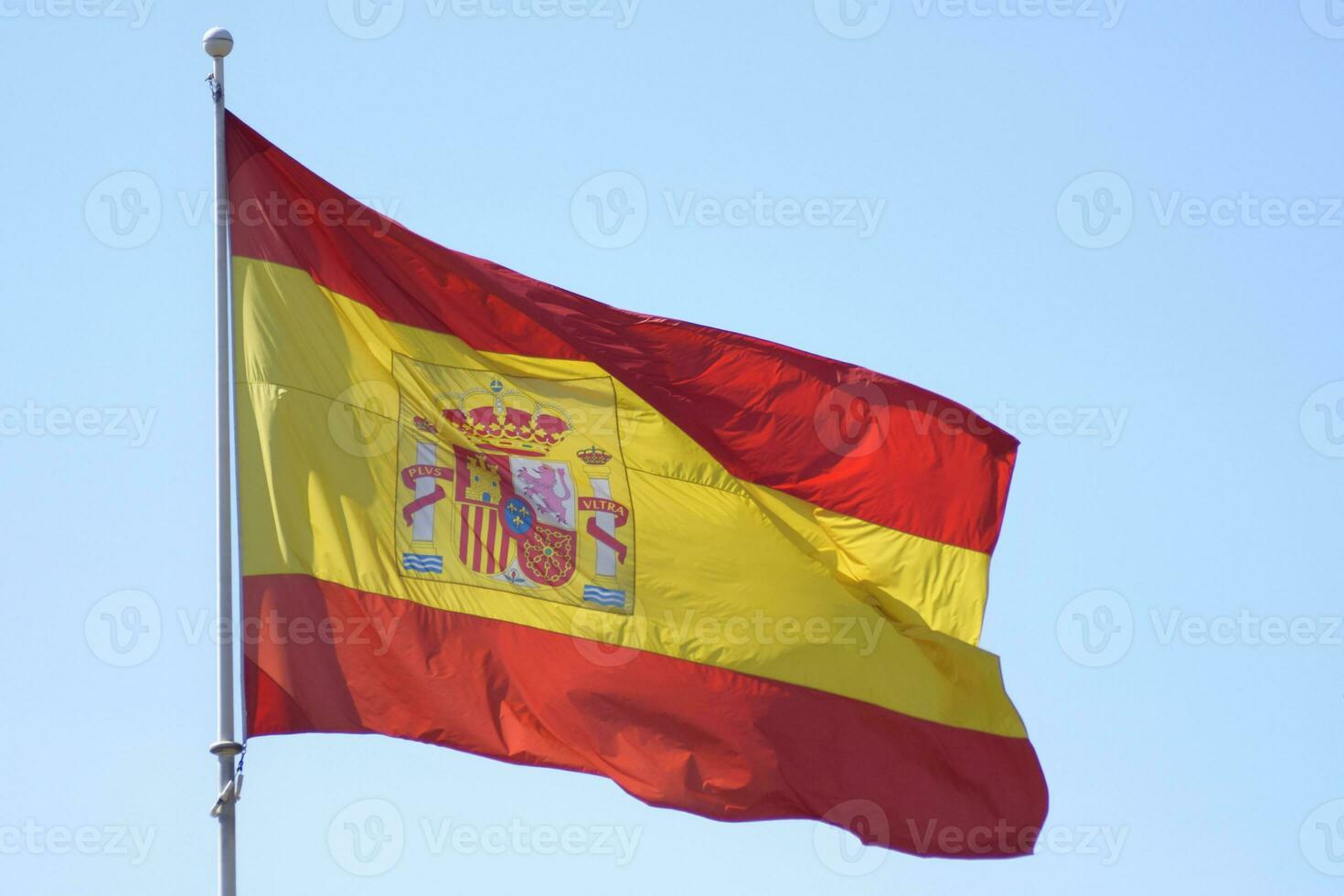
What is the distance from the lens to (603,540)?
18.0 m

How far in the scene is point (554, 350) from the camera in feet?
60.2

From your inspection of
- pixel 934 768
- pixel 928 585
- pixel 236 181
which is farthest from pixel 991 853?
pixel 236 181

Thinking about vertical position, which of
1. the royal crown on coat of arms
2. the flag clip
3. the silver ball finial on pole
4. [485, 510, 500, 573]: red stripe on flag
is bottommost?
the flag clip

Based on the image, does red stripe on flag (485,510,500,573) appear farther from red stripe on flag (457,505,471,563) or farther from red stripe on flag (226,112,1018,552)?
red stripe on flag (226,112,1018,552)

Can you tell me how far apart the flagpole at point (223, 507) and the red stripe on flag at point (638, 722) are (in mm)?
440

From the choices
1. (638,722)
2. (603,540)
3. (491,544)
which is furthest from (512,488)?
(638,722)

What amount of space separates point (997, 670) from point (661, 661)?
129 inches

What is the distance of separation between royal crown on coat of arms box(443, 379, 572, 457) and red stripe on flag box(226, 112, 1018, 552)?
1.54ft

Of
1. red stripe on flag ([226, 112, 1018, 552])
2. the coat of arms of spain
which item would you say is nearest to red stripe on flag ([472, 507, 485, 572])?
the coat of arms of spain

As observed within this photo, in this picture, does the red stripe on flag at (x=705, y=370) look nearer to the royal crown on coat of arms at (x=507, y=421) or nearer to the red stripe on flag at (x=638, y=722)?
the royal crown on coat of arms at (x=507, y=421)

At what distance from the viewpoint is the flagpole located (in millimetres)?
15172

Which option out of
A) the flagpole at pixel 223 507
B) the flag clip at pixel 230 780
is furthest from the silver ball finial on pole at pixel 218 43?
the flag clip at pixel 230 780

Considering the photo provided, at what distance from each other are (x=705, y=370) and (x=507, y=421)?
2.05 metres

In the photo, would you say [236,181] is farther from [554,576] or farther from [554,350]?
[554,576]
